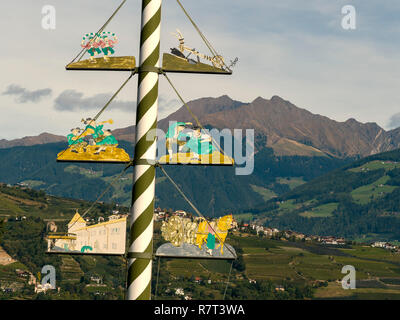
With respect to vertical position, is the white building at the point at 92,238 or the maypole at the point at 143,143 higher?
the maypole at the point at 143,143

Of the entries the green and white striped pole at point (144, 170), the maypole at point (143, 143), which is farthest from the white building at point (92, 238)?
the green and white striped pole at point (144, 170)

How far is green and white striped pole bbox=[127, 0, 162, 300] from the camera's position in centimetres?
1071

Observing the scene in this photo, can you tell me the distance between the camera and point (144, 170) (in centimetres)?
1073

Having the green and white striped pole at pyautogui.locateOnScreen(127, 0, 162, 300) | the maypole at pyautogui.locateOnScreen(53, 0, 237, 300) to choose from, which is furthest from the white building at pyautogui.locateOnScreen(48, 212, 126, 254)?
the green and white striped pole at pyautogui.locateOnScreen(127, 0, 162, 300)

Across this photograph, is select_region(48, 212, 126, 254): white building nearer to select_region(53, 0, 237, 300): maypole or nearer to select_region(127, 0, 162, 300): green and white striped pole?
select_region(53, 0, 237, 300): maypole

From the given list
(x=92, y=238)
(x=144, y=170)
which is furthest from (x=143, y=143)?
(x=92, y=238)

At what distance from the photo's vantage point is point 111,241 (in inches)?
447

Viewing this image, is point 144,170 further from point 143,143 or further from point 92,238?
point 92,238

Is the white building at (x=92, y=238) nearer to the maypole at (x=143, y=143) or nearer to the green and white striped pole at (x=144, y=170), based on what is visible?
the maypole at (x=143, y=143)

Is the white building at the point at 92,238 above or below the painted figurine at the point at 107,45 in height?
below

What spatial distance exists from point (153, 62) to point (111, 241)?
2.90m

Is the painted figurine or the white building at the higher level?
the painted figurine

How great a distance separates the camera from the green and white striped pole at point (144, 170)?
35.1 feet

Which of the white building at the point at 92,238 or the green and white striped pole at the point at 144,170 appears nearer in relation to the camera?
the green and white striped pole at the point at 144,170
